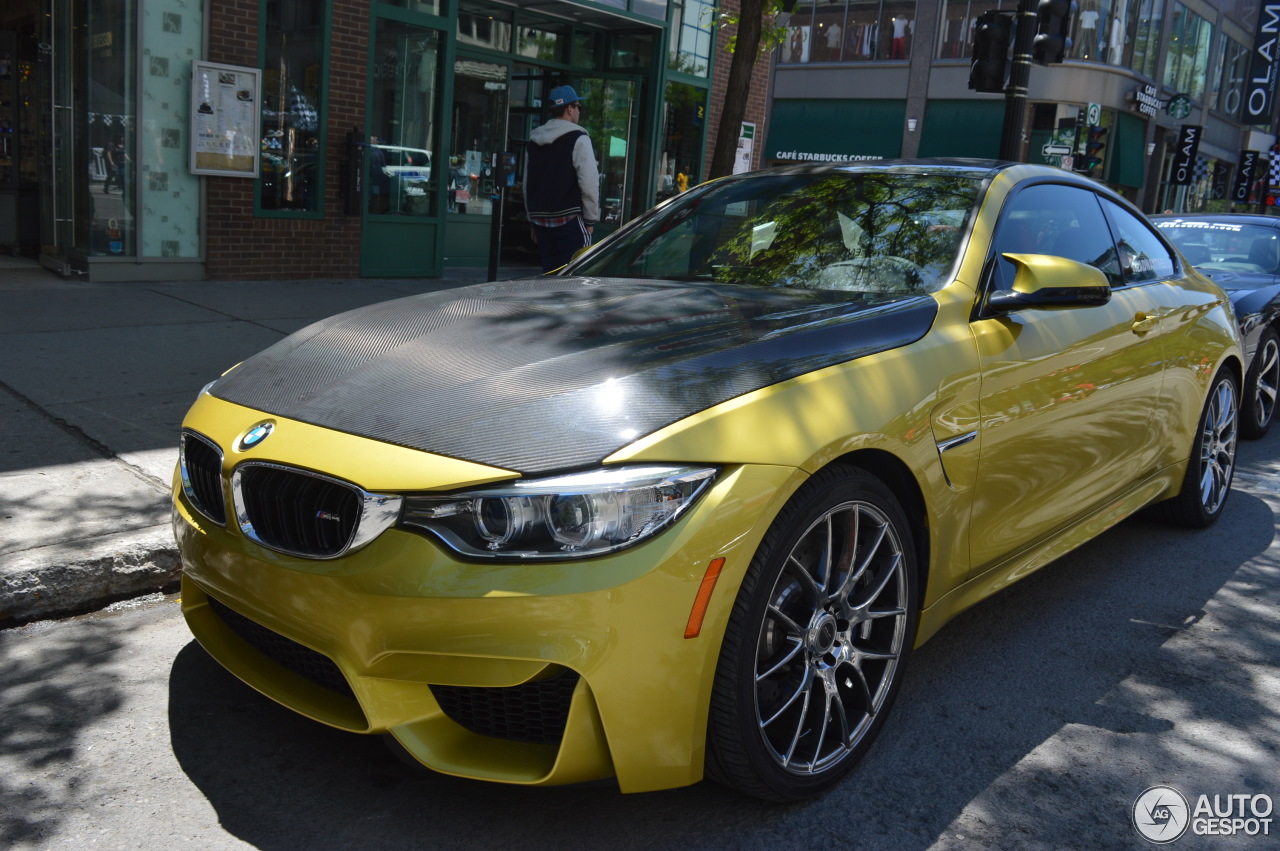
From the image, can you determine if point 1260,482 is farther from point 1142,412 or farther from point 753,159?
point 753,159

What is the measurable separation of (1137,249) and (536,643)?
361cm

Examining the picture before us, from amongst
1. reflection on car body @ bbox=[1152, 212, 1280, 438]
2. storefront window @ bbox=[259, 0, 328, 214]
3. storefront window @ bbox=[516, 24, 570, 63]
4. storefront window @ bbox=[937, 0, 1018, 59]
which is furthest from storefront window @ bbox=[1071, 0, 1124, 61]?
storefront window @ bbox=[259, 0, 328, 214]

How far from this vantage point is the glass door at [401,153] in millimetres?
11727

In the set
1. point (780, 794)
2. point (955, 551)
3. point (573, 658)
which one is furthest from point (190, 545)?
point (955, 551)

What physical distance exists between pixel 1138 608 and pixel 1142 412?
76cm

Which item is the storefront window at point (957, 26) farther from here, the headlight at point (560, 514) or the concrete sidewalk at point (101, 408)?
the headlight at point (560, 514)

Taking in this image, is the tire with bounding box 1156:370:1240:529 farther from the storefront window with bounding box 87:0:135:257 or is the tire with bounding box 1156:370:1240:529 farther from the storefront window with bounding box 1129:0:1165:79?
the storefront window with bounding box 1129:0:1165:79

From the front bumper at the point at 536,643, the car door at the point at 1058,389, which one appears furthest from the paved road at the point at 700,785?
the car door at the point at 1058,389

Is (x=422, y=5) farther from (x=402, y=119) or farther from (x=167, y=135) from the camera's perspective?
(x=167, y=135)

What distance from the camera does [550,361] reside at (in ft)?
9.12

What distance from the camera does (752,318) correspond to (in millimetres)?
3137

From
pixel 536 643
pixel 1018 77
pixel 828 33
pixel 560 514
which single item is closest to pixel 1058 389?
pixel 560 514

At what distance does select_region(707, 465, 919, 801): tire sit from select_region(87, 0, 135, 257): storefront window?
896 cm

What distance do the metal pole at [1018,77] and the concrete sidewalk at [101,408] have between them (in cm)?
605
